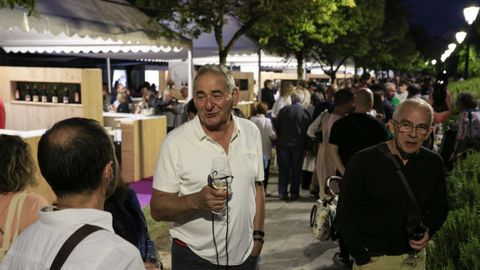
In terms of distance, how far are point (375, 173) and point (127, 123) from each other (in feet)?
23.2

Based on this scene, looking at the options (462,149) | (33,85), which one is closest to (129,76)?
(33,85)

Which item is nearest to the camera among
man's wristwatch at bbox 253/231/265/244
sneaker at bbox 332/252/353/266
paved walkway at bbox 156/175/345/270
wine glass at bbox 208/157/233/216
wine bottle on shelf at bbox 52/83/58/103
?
wine glass at bbox 208/157/233/216

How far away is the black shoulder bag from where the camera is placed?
288 centimetres

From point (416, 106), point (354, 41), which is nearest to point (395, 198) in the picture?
point (416, 106)

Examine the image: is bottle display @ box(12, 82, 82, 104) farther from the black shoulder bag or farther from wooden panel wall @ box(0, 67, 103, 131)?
the black shoulder bag

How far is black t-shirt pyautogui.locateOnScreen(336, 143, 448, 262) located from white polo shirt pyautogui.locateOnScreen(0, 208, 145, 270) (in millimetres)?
1787

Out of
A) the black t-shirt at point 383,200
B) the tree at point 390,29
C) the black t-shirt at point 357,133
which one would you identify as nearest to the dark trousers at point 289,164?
the black t-shirt at point 357,133

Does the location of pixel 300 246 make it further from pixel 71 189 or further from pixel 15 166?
pixel 71 189

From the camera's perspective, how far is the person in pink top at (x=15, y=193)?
248 centimetres

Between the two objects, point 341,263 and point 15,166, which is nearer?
point 15,166

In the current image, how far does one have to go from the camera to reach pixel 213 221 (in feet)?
8.95

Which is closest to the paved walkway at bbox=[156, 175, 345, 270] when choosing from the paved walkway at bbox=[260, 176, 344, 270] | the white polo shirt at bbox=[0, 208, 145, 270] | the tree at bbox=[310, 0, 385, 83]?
the paved walkway at bbox=[260, 176, 344, 270]

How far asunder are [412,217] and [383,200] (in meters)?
0.19

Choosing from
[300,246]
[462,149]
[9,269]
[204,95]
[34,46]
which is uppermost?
[34,46]
